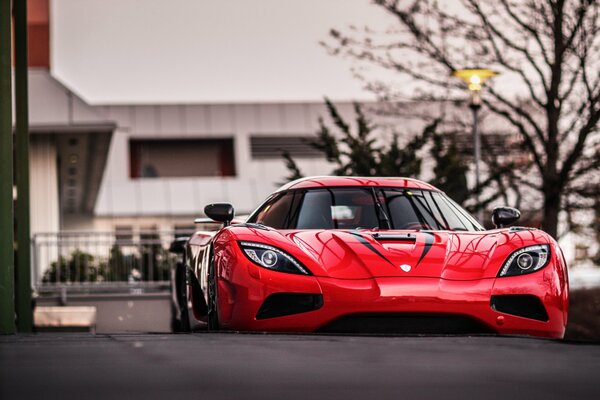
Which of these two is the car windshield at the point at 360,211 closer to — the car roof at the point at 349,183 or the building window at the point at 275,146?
the car roof at the point at 349,183

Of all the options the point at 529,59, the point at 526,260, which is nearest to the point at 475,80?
the point at 529,59

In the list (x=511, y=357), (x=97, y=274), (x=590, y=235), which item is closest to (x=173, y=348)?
(x=511, y=357)

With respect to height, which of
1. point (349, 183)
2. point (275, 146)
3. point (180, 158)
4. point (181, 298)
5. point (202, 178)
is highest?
point (275, 146)

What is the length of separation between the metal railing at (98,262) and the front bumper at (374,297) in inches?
Result: 520

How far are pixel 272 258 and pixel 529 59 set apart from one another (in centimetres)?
1396

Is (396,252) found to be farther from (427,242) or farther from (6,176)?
(6,176)

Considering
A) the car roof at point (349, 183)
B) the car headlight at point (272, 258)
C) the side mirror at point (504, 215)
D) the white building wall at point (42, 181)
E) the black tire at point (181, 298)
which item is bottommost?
the black tire at point (181, 298)

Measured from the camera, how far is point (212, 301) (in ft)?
26.2

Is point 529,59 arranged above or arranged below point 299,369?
above

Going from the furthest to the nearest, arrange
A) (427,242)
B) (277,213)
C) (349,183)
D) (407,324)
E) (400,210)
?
(349,183) → (400,210) → (277,213) → (427,242) → (407,324)

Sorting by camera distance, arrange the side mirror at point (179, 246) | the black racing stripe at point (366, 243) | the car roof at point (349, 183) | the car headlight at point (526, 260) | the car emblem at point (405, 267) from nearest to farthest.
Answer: the car emblem at point (405, 267) → the black racing stripe at point (366, 243) → the car headlight at point (526, 260) → the car roof at point (349, 183) → the side mirror at point (179, 246)

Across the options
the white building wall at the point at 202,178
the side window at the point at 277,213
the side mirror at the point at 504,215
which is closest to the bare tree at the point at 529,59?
the side mirror at the point at 504,215

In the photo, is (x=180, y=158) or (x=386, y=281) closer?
(x=386, y=281)

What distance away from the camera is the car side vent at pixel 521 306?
7453 millimetres
